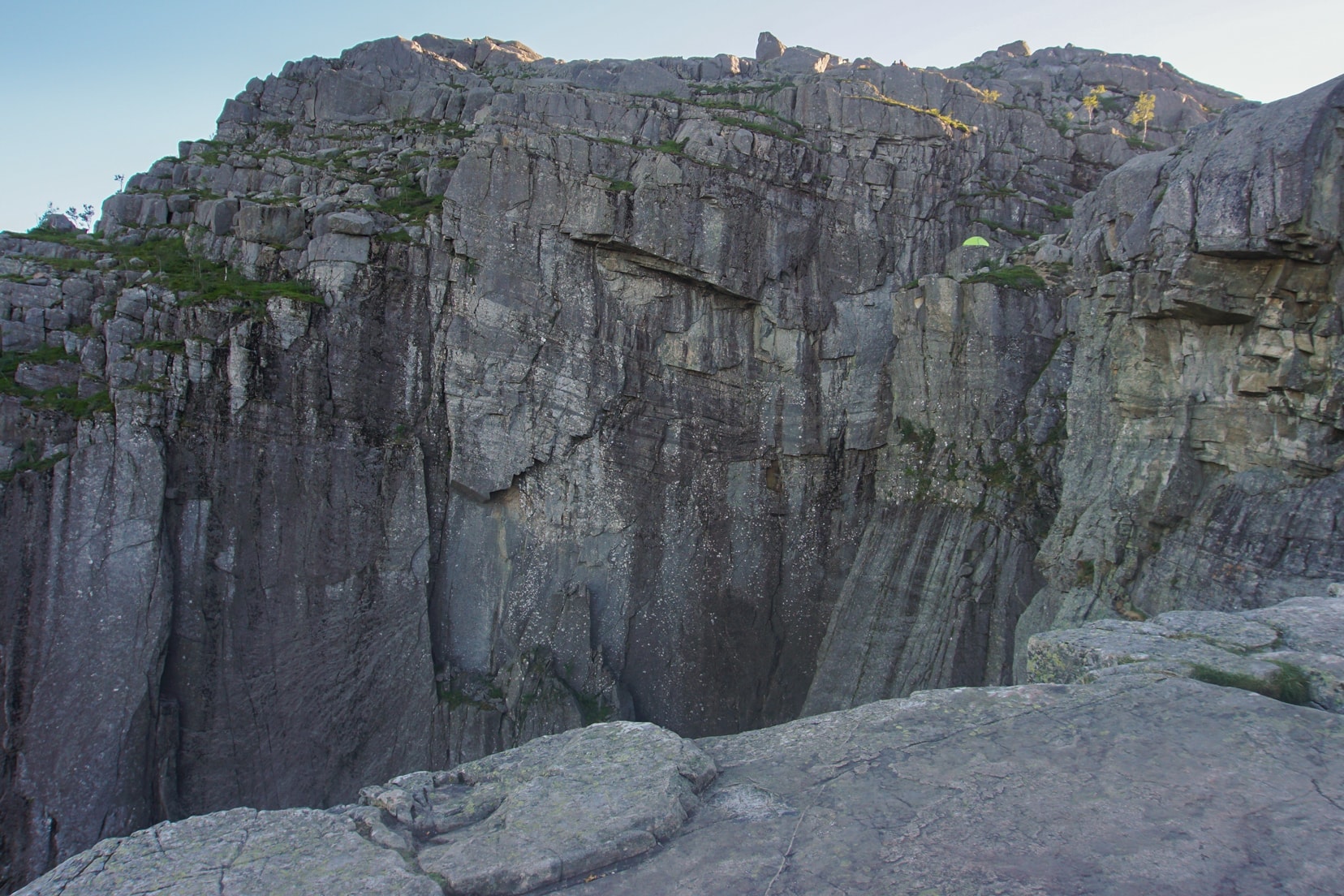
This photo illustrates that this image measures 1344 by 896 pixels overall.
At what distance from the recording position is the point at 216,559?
19.5 meters

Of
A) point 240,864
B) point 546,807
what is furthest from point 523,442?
point 240,864

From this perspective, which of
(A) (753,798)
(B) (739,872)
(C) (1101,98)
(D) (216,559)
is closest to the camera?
(B) (739,872)

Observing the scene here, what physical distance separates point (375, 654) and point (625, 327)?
9703mm

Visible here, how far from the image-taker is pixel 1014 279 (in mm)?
20172

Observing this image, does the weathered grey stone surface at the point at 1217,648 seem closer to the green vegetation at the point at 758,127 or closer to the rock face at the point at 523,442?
the rock face at the point at 523,442

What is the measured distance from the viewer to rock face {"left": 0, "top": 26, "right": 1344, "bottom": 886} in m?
18.2

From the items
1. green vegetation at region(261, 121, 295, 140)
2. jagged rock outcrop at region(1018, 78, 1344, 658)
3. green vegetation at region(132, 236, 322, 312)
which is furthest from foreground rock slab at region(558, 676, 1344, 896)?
green vegetation at region(261, 121, 295, 140)

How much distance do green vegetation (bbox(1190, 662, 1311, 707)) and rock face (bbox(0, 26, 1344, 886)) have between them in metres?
9.53

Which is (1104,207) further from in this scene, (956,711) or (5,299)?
(5,299)

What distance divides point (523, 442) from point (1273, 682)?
56.8 feet

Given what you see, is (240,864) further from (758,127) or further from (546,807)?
(758,127)

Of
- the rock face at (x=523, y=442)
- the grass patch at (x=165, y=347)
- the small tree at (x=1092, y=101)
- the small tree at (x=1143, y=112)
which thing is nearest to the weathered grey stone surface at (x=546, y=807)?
the rock face at (x=523, y=442)

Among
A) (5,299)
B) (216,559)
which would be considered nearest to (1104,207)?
(216,559)

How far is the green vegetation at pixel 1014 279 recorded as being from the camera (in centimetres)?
2000
